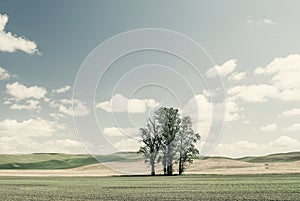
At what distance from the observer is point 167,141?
306ft

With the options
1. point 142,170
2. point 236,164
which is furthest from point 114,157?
point 236,164

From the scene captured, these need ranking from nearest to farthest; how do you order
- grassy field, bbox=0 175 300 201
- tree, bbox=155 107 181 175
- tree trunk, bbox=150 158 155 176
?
grassy field, bbox=0 175 300 201, tree trunk, bbox=150 158 155 176, tree, bbox=155 107 181 175

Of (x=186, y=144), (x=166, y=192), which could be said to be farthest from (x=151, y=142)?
(x=166, y=192)

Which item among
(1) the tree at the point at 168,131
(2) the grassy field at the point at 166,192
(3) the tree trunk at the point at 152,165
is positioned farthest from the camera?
(1) the tree at the point at 168,131

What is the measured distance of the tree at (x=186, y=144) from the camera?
3701 inches

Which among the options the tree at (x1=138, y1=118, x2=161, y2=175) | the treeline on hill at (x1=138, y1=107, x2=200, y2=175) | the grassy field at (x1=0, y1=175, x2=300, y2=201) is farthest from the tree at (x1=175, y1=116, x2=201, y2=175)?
the grassy field at (x1=0, y1=175, x2=300, y2=201)

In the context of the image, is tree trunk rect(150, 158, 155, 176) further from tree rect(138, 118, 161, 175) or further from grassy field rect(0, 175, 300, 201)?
grassy field rect(0, 175, 300, 201)

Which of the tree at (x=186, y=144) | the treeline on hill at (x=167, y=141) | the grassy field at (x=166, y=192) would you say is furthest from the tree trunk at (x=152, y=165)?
the grassy field at (x=166, y=192)

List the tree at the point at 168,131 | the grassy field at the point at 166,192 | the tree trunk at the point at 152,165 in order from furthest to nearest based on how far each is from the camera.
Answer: the tree at the point at 168,131
the tree trunk at the point at 152,165
the grassy field at the point at 166,192

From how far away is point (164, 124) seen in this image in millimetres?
94312

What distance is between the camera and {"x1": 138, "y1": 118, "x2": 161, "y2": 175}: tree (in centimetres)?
9369

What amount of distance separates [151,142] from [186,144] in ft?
27.6

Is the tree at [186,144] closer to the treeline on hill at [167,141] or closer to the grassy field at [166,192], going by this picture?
the treeline on hill at [167,141]

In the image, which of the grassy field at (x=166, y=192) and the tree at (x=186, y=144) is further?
the tree at (x=186, y=144)
